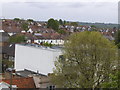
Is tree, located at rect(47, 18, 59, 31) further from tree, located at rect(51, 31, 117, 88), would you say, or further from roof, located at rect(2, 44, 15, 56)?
tree, located at rect(51, 31, 117, 88)

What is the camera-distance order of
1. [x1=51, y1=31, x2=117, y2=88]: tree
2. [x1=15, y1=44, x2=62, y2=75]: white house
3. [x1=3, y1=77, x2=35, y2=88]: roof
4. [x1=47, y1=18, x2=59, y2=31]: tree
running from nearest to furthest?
[x1=3, y1=77, x2=35, y2=88]: roof → [x1=51, y1=31, x2=117, y2=88]: tree → [x1=15, y1=44, x2=62, y2=75]: white house → [x1=47, y1=18, x2=59, y2=31]: tree

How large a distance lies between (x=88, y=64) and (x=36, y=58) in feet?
8.27

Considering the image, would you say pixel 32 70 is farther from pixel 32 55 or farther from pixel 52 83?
pixel 52 83

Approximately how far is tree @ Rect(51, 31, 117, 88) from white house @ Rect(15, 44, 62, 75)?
106 centimetres

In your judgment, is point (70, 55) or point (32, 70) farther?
point (32, 70)

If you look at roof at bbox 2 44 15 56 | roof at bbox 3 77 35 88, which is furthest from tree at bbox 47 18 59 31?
roof at bbox 3 77 35 88

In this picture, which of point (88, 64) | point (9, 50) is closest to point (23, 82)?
point (88, 64)

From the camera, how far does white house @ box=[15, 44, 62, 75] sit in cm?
763

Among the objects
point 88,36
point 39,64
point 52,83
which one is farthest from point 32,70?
point 88,36

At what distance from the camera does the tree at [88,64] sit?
616cm

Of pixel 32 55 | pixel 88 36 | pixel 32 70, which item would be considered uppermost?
pixel 88 36

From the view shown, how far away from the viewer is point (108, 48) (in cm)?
629

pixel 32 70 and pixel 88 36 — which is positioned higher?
pixel 88 36

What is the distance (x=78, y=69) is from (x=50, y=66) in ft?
5.51
